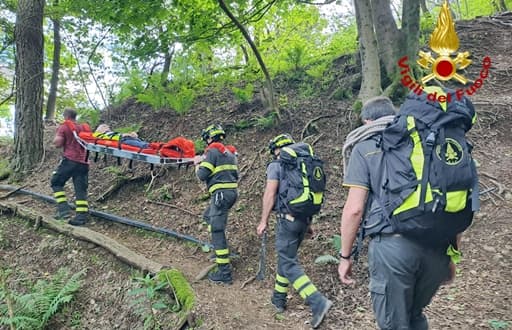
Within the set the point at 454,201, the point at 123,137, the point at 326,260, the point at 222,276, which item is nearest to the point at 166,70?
the point at 123,137

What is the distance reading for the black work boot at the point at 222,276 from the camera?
632 centimetres

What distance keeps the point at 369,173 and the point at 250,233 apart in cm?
463

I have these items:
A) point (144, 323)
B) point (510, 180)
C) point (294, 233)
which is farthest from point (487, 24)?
point (144, 323)

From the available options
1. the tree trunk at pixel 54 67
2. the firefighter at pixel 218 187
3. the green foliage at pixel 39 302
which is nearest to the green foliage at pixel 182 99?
the firefighter at pixel 218 187

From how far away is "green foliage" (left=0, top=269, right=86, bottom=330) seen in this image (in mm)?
5547

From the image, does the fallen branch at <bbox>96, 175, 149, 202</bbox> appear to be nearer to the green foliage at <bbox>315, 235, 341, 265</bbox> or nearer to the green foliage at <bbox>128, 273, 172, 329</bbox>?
the green foliage at <bbox>128, 273, 172, 329</bbox>

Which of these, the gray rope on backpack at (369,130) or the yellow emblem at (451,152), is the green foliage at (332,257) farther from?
the yellow emblem at (451,152)

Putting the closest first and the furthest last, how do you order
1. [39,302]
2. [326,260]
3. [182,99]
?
[39,302], [326,260], [182,99]

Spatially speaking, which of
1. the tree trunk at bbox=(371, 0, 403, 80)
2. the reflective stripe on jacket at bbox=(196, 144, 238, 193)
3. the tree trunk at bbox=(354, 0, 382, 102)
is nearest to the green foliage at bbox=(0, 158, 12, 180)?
the reflective stripe on jacket at bbox=(196, 144, 238, 193)

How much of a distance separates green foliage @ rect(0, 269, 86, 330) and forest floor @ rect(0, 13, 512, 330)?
230mm

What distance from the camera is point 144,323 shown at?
5.18m

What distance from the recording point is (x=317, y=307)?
5.08 metres

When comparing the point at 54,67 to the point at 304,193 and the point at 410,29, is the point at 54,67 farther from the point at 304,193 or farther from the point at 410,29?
the point at 304,193

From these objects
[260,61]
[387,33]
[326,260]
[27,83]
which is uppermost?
[387,33]
